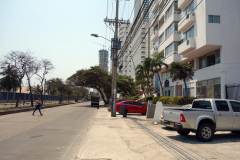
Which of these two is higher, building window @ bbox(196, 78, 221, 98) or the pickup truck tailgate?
building window @ bbox(196, 78, 221, 98)

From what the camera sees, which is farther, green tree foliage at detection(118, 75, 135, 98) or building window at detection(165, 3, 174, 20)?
green tree foliage at detection(118, 75, 135, 98)

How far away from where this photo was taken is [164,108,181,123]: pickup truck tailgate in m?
8.99

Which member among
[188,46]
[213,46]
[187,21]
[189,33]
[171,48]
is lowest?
[213,46]

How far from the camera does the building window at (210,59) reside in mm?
Result: 22969

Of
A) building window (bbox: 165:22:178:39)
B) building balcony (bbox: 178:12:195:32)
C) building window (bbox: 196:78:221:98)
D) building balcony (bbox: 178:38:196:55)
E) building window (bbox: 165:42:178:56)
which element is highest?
building window (bbox: 165:22:178:39)

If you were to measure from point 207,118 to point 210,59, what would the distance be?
56.6 ft

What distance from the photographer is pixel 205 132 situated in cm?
888

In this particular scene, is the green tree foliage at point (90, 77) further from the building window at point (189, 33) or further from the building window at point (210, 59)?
Answer: the building window at point (210, 59)

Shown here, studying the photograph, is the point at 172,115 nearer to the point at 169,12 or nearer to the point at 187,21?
the point at 187,21

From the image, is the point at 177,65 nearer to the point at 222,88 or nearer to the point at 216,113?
the point at 222,88

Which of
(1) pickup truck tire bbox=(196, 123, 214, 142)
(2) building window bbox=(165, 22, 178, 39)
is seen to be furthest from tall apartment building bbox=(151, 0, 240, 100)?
(1) pickup truck tire bbox=(196, 123, 214, 142)

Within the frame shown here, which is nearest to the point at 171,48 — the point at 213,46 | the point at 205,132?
the point at 213,46

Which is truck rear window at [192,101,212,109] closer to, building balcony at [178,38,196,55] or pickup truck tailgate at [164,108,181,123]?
pickup truck tailgate at [164,108,181,123]

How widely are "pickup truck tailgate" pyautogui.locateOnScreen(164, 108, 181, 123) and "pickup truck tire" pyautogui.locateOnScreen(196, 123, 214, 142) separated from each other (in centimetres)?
95
